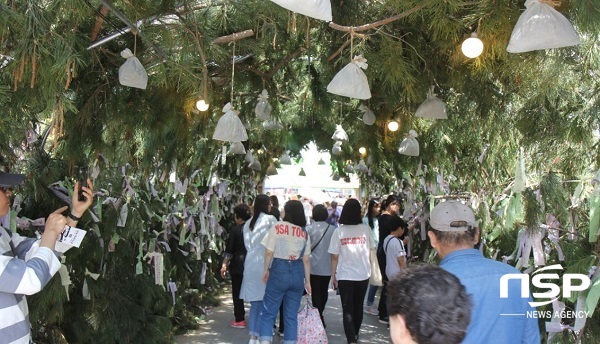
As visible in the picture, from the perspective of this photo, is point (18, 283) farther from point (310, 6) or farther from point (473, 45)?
point (473, 45)

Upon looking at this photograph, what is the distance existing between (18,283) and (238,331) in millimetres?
4480

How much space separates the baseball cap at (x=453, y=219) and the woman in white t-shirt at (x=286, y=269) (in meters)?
2.68

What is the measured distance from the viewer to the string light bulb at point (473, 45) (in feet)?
9.05

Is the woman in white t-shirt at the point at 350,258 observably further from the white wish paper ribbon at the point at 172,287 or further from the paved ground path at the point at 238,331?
the white wish paper ribbon at the point at 172,287

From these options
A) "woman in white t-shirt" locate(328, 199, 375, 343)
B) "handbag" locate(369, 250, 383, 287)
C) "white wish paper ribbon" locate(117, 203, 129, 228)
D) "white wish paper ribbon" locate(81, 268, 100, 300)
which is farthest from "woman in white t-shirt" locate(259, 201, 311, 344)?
"white wish paper ribbon" locate(81, 268, 100, 300)

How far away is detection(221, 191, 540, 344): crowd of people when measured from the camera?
1332mm

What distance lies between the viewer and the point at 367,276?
5359 millimetres

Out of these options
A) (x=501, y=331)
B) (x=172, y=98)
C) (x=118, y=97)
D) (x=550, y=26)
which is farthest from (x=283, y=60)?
(x=501, y=331)

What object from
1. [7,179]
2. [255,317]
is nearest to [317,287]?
[255,317]

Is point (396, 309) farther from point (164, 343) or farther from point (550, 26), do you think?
Result: point (164, 343)

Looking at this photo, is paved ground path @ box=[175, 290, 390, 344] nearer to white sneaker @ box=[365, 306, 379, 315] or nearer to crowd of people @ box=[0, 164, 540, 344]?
white sneaker @ box=[365, 306, 379, 315]

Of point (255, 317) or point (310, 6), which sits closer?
point (310, 6)

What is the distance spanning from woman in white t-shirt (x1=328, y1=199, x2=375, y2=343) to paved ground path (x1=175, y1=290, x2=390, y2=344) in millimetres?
649

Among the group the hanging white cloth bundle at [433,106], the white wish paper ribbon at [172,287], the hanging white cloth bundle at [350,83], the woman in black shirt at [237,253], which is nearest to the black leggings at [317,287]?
the woman in black shirt at [237,253]
